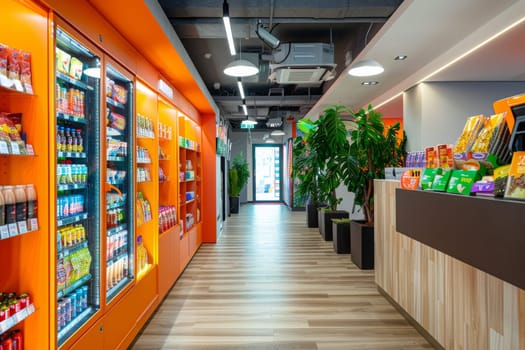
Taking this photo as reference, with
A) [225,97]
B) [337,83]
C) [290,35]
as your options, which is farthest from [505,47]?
[225,97]

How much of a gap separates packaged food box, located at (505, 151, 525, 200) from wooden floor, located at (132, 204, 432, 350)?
1.85 m

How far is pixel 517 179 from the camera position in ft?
5.18

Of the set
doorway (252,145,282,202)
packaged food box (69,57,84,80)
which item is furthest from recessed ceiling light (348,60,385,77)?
doorway (252,145,282,202)

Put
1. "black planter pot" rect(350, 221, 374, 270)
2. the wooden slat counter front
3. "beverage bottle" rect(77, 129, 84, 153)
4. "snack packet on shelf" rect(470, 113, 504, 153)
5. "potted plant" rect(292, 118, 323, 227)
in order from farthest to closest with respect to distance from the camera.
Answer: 1. "potted plant" rect(292, 118, 323, 227)
2. "black planter pot" rect(350, 221, 374, 270)
3. "beverage bottle" rect(77, 129, 84, 153)
4. the wooden slat counter front
5. "snack packet on shelf" rect(470, 113, 504, 153)

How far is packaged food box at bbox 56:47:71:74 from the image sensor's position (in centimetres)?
211

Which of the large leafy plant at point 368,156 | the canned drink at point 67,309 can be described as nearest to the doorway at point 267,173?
the large leafy plant at point 368,156

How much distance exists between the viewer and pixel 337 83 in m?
6.27

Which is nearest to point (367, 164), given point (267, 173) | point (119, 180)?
point (119, 180)

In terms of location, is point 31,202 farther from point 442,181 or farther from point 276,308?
point 276,308

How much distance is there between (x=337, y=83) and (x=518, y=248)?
5185 millimetres

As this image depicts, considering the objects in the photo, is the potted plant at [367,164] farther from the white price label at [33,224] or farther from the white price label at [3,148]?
the white price label at [3,148]

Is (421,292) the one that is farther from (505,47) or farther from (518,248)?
(505,47)

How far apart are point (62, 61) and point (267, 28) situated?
12.4 ft

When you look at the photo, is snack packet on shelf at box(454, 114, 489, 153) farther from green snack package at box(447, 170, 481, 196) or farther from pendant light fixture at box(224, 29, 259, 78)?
pendant light fixture at box(224, 29, 259, 78)
